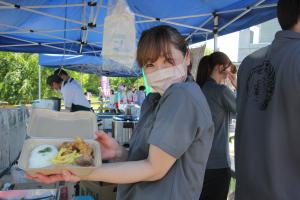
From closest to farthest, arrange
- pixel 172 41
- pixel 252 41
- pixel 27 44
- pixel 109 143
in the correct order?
pixel 172 41
pixel 109 143
pixel 27 44
pixel 252 41

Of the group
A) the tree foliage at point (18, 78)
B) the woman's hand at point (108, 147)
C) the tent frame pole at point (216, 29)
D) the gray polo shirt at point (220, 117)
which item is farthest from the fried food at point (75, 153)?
the tree foliage at point (18, 78)

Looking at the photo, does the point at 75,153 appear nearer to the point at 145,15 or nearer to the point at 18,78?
the point at 145,15

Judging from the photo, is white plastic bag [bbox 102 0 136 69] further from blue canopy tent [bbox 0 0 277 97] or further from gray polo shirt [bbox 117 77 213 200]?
gray polo shirt [bbox 117 77 213 200]

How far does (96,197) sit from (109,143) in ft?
5.65

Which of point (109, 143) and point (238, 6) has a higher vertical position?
point (238, 6)

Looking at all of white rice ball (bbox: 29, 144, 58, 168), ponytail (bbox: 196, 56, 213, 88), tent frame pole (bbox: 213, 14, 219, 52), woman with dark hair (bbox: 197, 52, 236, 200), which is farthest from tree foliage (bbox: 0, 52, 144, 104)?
white rice ball (bbox: 29, 144, 58, 168)

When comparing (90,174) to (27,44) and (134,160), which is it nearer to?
(134,160)

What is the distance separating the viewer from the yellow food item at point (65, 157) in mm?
1043

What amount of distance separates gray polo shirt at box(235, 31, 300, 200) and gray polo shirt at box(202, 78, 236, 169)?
1.02m

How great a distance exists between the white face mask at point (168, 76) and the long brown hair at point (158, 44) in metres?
0.04

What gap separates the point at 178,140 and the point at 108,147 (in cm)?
43

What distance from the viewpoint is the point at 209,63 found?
106 inches

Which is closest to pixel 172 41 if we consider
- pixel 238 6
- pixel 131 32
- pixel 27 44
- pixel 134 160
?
pixel 134 160

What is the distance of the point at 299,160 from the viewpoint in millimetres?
1177
